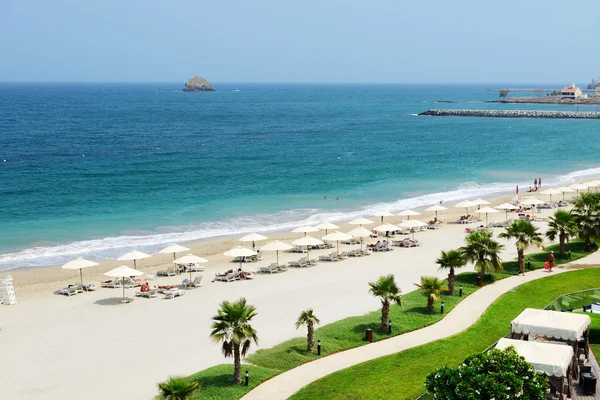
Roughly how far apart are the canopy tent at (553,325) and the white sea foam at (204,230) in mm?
25465

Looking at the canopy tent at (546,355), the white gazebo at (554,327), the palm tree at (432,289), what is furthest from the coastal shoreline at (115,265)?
the canopy tent at (546,355)

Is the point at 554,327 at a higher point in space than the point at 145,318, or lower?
higher

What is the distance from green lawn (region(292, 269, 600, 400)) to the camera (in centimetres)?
1789

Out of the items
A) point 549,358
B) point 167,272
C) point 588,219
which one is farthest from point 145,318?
point 588,219

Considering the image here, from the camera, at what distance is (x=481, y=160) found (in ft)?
262

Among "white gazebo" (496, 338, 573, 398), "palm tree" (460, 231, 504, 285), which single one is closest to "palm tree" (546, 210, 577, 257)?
"palm tree" (460, 231, 504, 285)

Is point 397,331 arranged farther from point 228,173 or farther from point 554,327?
point 228,173

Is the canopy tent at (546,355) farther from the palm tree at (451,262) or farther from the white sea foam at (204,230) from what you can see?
the white sea foam at (204,230)

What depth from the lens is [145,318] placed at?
1020 inches

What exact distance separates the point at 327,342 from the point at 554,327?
24.6ft

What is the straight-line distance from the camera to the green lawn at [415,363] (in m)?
17.9

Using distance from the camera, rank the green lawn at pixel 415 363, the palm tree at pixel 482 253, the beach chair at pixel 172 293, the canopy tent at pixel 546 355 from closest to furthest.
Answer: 1. the canopy tent at pixel 546 355
2. the green lawn at pixel 415 363
3. the palm tree at pixel 482 253
4. the beach chair at pixel 172 293

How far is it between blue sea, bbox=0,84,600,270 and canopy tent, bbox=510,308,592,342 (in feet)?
85.8

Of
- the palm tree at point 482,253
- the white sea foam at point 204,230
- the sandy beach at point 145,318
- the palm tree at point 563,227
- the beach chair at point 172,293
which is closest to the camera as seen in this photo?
the sandy beach at point 145,318
